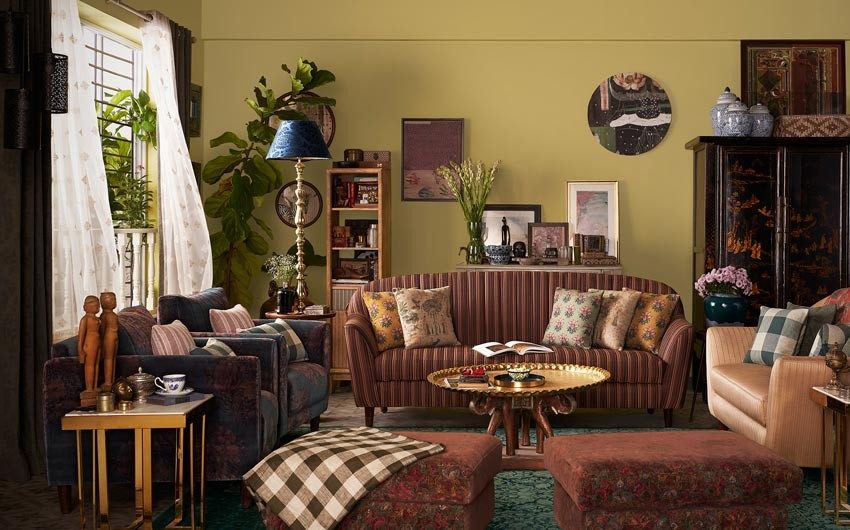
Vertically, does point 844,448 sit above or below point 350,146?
below

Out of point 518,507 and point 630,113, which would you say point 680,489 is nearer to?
point 518,507

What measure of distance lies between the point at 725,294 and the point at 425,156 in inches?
105

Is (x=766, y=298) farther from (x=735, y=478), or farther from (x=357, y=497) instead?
(x=357, y=497)

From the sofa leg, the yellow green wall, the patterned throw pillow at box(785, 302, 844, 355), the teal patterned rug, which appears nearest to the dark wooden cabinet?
the yellow green wall

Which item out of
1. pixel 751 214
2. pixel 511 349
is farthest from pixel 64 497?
pixel 751 214

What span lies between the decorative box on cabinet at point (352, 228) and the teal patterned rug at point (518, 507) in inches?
110

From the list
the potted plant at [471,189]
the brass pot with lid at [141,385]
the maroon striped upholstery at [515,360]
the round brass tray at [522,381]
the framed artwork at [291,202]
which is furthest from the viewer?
the framed artwork at [291,202]

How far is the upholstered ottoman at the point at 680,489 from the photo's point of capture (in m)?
3.49

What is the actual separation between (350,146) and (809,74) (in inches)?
147

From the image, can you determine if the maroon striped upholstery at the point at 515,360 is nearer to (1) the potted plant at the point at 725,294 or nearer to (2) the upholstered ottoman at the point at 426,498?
(1) the potted plant at the point at 725,294

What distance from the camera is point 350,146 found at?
805cm

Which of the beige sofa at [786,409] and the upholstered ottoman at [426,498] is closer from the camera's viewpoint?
the upholstered ottoman at [426,498]

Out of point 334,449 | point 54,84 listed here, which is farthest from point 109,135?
point 334,449

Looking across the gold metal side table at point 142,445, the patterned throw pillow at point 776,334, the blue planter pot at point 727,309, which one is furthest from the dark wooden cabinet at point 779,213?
the gold metal side table at point 142,445
